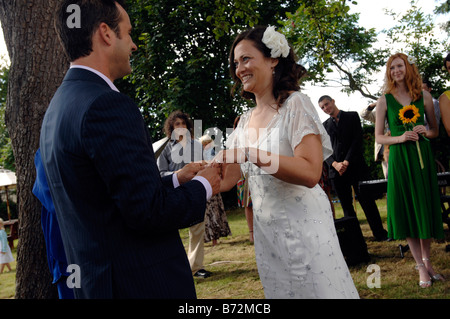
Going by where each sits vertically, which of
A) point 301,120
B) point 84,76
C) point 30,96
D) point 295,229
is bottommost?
point 295,229

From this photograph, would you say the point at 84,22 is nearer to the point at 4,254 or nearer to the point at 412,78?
the point at 412,78

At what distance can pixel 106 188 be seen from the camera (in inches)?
54.7

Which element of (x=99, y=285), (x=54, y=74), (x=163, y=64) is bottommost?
(x=99, y=285)

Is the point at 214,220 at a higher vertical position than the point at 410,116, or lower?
lower

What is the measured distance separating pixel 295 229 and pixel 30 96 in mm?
2669

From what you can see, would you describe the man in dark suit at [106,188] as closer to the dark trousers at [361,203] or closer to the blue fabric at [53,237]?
the blue fabric at [53,237]

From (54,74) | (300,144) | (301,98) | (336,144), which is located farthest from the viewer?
(336,144)

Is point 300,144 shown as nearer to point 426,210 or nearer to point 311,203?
point 311,203

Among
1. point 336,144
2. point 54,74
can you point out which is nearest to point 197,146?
point 336,144

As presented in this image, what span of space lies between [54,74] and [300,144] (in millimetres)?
2518

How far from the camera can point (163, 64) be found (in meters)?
11.3

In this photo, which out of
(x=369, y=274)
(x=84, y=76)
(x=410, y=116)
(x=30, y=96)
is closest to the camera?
(x=84, y=76)

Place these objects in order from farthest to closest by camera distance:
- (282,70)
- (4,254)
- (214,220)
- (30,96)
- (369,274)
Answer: (4,254) < (214,220) < (369,274) < (30,96) < (282,70)

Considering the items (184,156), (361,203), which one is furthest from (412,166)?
(184,156)
